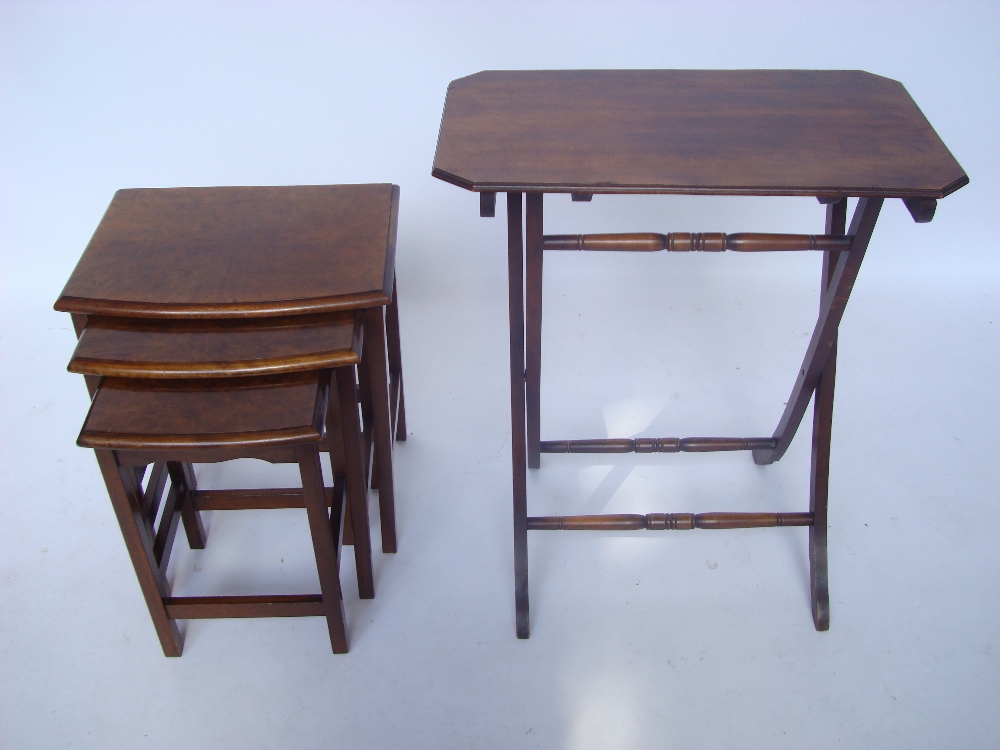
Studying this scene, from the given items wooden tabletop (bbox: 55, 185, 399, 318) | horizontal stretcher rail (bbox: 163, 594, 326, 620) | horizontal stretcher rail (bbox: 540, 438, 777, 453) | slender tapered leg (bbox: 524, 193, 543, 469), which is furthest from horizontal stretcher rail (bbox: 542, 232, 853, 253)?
horizontal stretcher rail (bbox: 163, 594, 326, 620)

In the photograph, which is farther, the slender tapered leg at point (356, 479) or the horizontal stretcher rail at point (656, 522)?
the horizontal stretcher rail at point (656, 522)

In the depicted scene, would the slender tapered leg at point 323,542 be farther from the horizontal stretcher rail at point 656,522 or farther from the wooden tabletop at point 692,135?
the wooden tabletop at point 692,135

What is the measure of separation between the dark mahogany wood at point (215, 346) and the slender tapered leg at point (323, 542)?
219 mm

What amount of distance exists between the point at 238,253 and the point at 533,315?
0.85 m

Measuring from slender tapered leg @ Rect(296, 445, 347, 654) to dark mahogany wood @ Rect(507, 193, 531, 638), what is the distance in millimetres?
483

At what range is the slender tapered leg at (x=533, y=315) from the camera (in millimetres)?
2377

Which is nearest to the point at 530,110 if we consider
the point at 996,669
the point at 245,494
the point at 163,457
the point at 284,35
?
the point at 163,457

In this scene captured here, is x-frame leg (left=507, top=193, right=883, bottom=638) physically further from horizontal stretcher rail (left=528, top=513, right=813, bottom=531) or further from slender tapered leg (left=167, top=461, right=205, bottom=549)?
slender tapered leg (left=167, top=461, right=205, bottom=549)

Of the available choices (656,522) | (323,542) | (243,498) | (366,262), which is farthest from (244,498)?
(656,522)

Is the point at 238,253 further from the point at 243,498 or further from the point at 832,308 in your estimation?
the point at 832,308

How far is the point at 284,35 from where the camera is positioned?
3477 mm

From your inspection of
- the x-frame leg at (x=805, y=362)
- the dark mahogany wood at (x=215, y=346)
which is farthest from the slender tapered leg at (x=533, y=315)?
the dark mahogany wood at (x=215, y=346)

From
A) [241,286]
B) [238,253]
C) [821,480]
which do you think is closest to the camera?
[241,286]

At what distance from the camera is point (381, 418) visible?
2.55 meters
